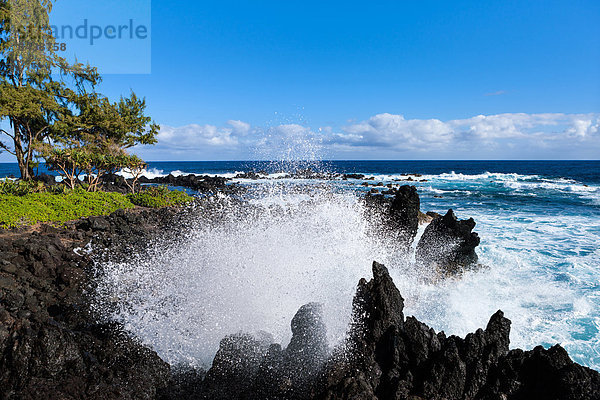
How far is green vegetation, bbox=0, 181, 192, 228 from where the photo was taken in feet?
51.7

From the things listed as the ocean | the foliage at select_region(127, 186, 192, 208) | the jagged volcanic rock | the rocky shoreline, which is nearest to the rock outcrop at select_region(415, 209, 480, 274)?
the ocean

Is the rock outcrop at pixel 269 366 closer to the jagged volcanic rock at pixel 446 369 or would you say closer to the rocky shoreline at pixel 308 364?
the rocky shoreline at pixel 308 364

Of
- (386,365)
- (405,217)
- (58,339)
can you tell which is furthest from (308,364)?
(405,217)

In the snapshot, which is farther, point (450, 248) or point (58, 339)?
point (450, 248)

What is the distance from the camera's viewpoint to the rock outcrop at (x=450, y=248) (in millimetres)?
12680

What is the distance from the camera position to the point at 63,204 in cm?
1858

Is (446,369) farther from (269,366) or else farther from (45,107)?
(45,107)

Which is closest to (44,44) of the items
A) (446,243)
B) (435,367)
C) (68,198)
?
(68,198)

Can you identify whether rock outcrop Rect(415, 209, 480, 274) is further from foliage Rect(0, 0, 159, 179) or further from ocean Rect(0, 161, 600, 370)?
foliage Rect(0, 0, 159, 179)

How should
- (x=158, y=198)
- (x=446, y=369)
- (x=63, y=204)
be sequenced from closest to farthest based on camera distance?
(x=446, y=369), (x=63, y=204), (x=158, y=198)

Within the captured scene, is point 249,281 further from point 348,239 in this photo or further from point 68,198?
point 68,198

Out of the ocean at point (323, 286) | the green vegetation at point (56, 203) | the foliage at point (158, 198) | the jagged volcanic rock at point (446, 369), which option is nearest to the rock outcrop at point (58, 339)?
the ocean at point (323, 286)

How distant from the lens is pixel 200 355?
695cm

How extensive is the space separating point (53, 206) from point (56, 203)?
0.44 m
